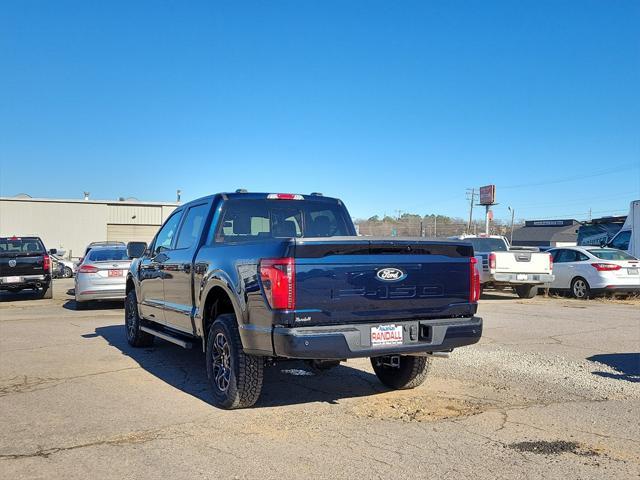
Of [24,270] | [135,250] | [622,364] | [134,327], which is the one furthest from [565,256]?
[24,270]

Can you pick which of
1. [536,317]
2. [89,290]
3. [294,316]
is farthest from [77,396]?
[536,317]

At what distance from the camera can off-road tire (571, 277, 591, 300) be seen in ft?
54.0

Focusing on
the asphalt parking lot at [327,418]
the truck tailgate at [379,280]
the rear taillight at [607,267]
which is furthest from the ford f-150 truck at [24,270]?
the rear taillight at [607,267]

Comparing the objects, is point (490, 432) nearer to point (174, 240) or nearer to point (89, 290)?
point (174, 240)

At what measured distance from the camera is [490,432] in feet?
15.6

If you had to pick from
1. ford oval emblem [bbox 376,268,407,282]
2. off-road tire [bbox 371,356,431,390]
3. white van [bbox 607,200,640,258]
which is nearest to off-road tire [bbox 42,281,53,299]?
off-road tire [bbox 371,356,431,390]

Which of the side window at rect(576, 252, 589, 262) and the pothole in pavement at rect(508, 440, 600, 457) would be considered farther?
the side window at rect(576, 252, 589, 262)

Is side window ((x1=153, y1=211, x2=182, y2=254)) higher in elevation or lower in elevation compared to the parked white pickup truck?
higher

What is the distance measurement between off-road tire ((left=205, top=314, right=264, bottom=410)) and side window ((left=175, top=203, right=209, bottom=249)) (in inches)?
56.3

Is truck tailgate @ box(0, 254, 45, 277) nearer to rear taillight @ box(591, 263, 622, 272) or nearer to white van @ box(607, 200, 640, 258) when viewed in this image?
rear taillight @ box(591, 263, 622, 272)

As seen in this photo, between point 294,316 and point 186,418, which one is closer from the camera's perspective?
point 294,316

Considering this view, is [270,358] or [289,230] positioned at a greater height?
[289,230]

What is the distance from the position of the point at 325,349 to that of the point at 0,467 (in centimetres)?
237

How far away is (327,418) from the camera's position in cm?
518
